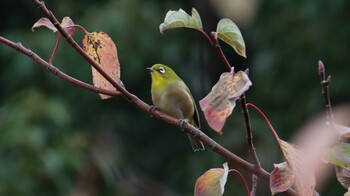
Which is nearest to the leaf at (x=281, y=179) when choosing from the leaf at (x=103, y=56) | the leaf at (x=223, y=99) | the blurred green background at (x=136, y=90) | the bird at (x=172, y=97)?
the leaf at (x=223, y=99)

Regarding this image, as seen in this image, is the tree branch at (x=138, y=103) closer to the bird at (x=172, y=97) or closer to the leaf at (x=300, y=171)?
the leaf at (x=300, y=171)

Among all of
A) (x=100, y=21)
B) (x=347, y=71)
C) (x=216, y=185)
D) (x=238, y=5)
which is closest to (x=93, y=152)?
(x=100, y=21)

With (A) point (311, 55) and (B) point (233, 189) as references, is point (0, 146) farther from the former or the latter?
(A) point (311, 55)

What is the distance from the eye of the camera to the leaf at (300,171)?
1.07m

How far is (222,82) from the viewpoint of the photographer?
1108mm

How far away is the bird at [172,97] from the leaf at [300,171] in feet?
4.29

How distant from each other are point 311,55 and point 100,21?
175 centimetres

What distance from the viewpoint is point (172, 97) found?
8.42 ft

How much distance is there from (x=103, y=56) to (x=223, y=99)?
0.30m

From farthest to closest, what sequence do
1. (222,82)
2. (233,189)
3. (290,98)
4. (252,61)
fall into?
(252,61) → (290,98) → (233,189) → (222,82)

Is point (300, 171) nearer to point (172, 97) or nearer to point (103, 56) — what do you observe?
point (103, 56)

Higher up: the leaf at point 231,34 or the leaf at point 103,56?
the leaf at point 103,56

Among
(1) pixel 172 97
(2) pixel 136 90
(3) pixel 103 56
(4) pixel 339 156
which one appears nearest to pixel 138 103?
(3) pixel 103 56

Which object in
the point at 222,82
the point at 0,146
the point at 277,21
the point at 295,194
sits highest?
the point at 222,82
